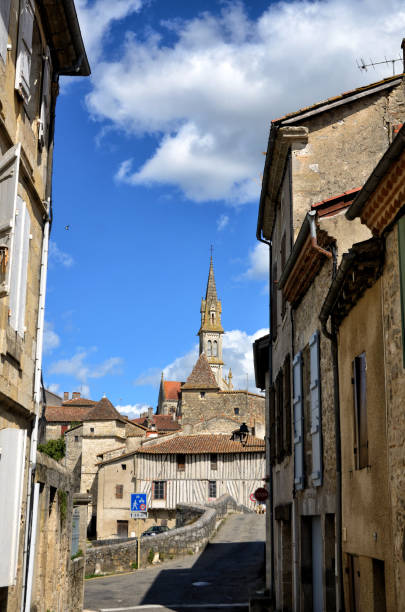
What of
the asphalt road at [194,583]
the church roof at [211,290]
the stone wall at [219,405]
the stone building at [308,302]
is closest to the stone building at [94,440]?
the stone wall at [219,405]

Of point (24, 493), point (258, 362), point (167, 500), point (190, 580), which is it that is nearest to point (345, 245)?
point (24, 493)

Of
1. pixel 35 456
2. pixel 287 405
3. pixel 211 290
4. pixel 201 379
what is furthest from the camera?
pixel 211 290

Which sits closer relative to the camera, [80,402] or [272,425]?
[272,425]

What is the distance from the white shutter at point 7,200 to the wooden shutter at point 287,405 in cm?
658

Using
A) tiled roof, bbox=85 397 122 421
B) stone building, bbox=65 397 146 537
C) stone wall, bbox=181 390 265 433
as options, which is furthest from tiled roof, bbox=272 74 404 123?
stone wall, bbox=181 390 265 433

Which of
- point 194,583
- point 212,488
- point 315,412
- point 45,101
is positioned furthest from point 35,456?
point 212,488

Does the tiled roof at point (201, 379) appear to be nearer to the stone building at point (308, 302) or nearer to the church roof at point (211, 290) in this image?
the church roof at point (211, 290)

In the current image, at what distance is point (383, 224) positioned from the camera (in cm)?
573

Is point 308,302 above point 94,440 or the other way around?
the other way around

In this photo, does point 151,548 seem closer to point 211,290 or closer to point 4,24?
point 4,24

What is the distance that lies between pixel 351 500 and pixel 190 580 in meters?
14.1

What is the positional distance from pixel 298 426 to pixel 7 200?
5.82 meters

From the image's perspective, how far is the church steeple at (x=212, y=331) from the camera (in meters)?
104

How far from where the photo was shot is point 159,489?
44.0m
